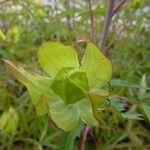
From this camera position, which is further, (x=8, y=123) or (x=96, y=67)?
(x=8, y=123)

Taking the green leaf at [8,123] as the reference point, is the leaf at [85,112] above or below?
above

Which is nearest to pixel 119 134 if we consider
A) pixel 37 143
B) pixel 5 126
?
pixel 37 143

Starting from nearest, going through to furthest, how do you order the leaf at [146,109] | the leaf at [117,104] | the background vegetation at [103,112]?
the leaf at [117,104], the leaf at [146,109], the background vegetation at [103,112]

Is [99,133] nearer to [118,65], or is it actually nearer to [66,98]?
[118,65]

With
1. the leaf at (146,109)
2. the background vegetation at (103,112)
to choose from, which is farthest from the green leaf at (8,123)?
the leaf at (146,109)

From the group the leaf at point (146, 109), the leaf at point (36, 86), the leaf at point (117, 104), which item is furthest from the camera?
the leaf at point (146, 109)

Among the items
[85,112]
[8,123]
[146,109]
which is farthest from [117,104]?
[8,123]

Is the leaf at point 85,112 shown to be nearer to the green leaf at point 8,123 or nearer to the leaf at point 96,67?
the leaf at point 96,67

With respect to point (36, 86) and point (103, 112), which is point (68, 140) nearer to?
point (36, 86)
